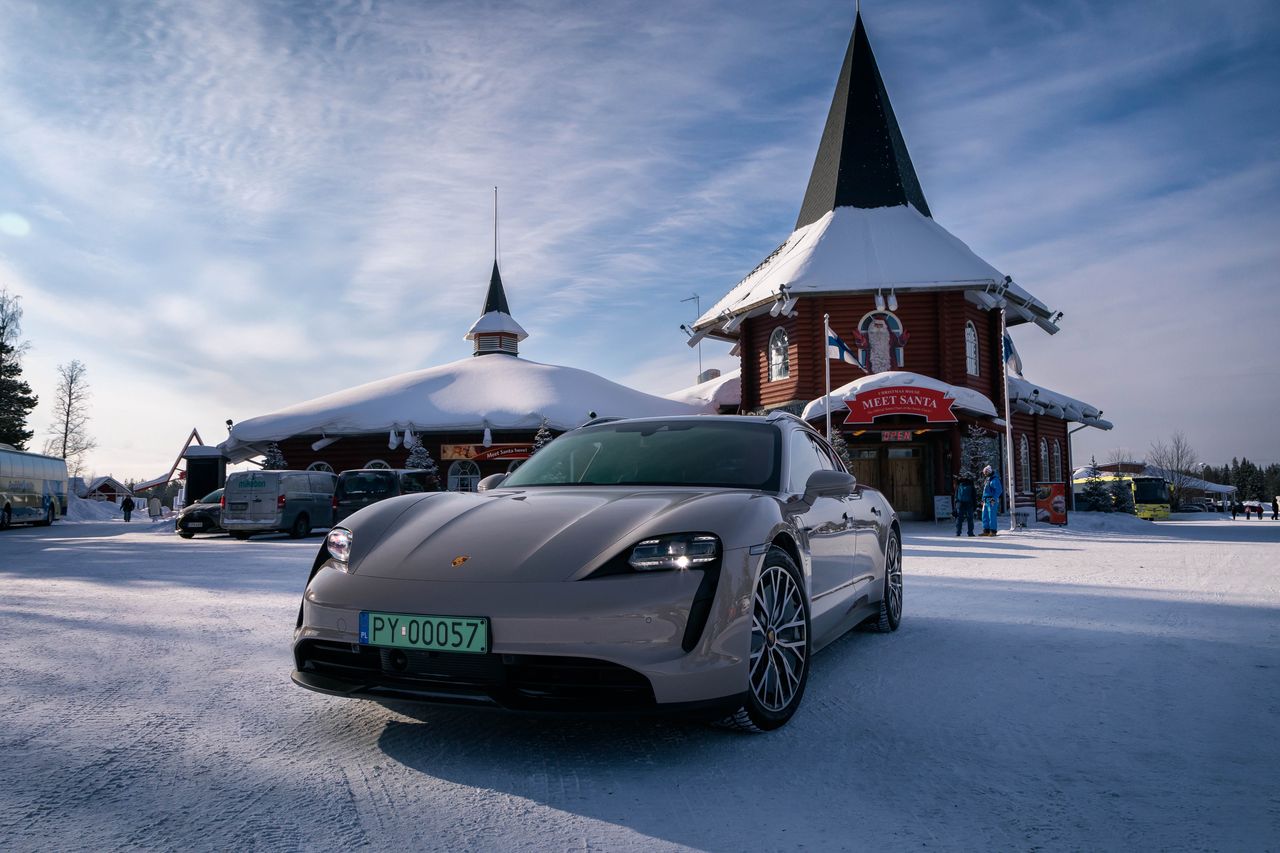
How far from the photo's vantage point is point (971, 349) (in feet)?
87.0

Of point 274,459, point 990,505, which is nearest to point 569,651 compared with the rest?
point 990,505

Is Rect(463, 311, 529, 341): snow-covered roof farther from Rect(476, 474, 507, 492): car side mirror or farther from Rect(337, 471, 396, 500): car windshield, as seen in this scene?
Rect(476, 474, 507, 492): car side mirror

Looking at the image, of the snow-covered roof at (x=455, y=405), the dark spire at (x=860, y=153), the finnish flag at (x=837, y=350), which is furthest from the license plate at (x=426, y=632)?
the dark spire at (x=860, y=153)

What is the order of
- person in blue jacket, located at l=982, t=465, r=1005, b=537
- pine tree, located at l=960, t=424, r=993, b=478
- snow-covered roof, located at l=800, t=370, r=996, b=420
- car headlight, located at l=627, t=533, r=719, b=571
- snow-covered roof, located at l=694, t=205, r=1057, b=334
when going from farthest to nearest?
snow-covered roof, located at l=694, t=205, r=1057, b=334 < pine tree, located at l=960, t=424, r=993, b=478 < snow-covered roof, located at l=800, t=370, r=996, b=420 < person in blue jacket, located at l=982, t=465, r=1005, b=537 < car headlight, located at l=627, t=533, r=719, b=571

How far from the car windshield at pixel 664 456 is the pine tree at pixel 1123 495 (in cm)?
3839

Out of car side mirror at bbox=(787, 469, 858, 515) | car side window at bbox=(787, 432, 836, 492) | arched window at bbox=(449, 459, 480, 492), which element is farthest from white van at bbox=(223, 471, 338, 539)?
car side mirror at bbox=(787, 469, 858, 515)

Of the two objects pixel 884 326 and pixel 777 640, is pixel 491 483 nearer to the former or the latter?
pixel 777 640

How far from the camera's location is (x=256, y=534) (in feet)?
73.7

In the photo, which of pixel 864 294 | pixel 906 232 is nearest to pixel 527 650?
pixel 864 294

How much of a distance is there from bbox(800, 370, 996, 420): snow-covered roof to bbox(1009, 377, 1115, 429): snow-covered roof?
657 cm

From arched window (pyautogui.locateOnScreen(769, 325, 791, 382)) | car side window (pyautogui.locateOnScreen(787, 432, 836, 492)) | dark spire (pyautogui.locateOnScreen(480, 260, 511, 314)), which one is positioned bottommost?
car side window (pyautogui.locateOnScreen(787, 432, 836, 492))

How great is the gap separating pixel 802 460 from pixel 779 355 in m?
22.4

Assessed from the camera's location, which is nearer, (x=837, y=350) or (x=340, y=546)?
(x=340, y=546)

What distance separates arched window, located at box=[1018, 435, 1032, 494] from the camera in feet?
101
